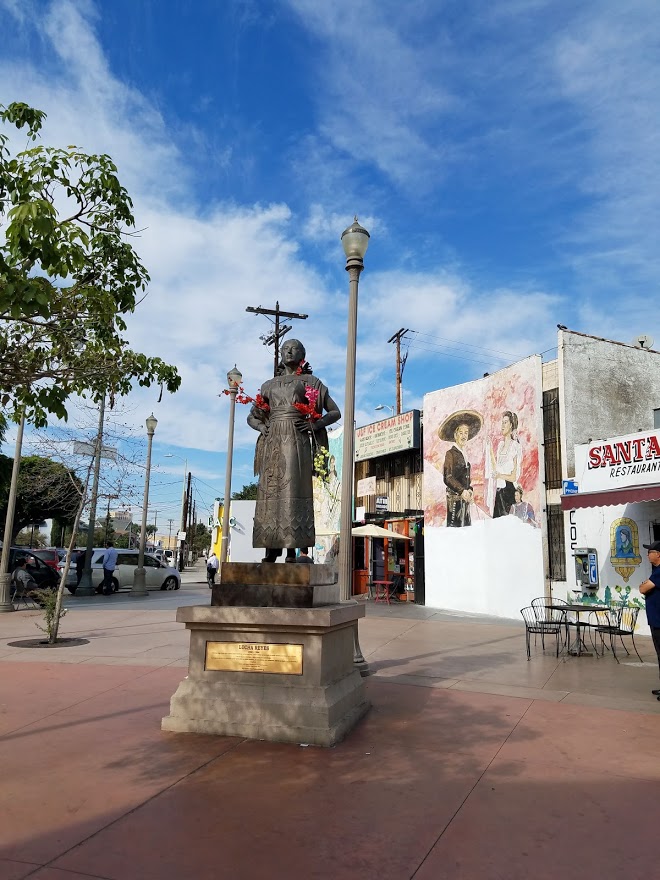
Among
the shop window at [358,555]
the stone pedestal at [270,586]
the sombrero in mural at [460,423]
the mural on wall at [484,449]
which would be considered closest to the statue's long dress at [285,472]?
the stone pedestal at [270,586]

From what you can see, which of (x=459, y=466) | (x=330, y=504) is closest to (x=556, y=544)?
(x=459, y=466)

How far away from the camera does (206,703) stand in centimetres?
581

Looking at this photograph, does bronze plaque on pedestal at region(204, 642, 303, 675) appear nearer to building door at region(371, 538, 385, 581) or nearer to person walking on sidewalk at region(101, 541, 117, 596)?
person walking on sidewalk at region(101, 541, 117, 596)

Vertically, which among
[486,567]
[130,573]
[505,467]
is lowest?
[130,573]

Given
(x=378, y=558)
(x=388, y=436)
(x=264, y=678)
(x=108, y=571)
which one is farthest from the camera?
(x=378, y=558)

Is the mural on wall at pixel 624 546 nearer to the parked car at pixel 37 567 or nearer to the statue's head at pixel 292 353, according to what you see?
the statue's head at pixel 292 353

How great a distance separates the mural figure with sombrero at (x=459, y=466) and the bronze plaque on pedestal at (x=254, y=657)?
14230 millimetres

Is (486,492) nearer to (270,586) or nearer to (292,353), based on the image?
(292,353)

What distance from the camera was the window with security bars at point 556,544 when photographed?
16375mm

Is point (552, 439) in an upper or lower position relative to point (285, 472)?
upper

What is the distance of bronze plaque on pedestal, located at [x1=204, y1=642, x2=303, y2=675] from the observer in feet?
19.0

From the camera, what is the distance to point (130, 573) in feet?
83.8

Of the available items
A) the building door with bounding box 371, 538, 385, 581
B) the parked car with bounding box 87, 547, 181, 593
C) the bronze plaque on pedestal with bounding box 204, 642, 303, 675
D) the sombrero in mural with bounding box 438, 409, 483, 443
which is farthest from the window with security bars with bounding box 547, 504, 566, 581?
the parked car with bounding box 87, 547, 181, 593

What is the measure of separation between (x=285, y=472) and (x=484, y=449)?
13302 millimetres
